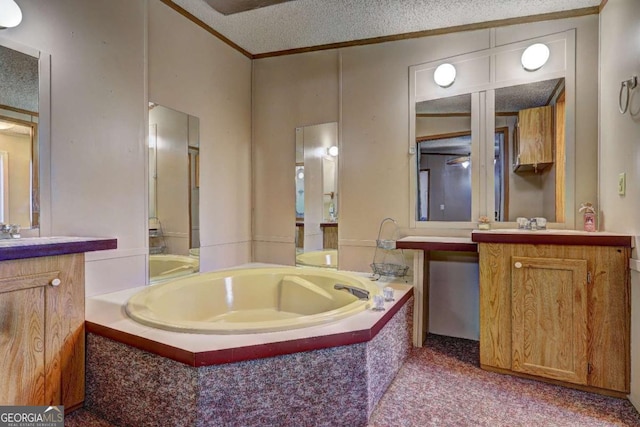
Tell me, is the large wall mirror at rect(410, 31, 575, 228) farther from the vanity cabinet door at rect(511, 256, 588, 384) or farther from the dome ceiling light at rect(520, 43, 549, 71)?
the vanity cabinet door at rect(511, 256, 588, 384)

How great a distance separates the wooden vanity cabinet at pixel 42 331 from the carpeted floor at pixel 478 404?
201mm

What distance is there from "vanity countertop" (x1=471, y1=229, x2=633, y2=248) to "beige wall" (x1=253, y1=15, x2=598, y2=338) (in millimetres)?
599

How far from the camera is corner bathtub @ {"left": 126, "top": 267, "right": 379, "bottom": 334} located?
7.47 ft

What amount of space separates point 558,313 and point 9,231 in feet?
9.60

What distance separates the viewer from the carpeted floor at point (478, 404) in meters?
1.71

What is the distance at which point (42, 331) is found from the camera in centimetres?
161

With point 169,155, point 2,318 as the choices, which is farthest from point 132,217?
point 2,318

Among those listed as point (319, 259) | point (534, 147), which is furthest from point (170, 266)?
point (534, 147)

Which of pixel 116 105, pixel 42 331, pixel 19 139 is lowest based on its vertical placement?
pixel 42 331

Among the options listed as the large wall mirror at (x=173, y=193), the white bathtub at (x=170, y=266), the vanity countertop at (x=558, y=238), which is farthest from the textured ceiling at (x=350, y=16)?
the white bathtub at (x=170, y=266)

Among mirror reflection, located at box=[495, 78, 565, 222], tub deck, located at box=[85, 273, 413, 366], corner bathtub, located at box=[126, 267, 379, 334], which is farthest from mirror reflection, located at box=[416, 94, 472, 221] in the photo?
tub deck, located at box=[85, 273, 413, 366]

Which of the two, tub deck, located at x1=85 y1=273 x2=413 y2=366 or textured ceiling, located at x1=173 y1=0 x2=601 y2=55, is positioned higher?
textured ceiling, located at x1=173 y1=0 x2=601 y2=55

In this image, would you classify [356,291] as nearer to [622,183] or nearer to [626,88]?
[622,183]

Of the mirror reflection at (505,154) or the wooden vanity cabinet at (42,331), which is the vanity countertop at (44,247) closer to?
the wooden vanity cabinet at (42,331)
